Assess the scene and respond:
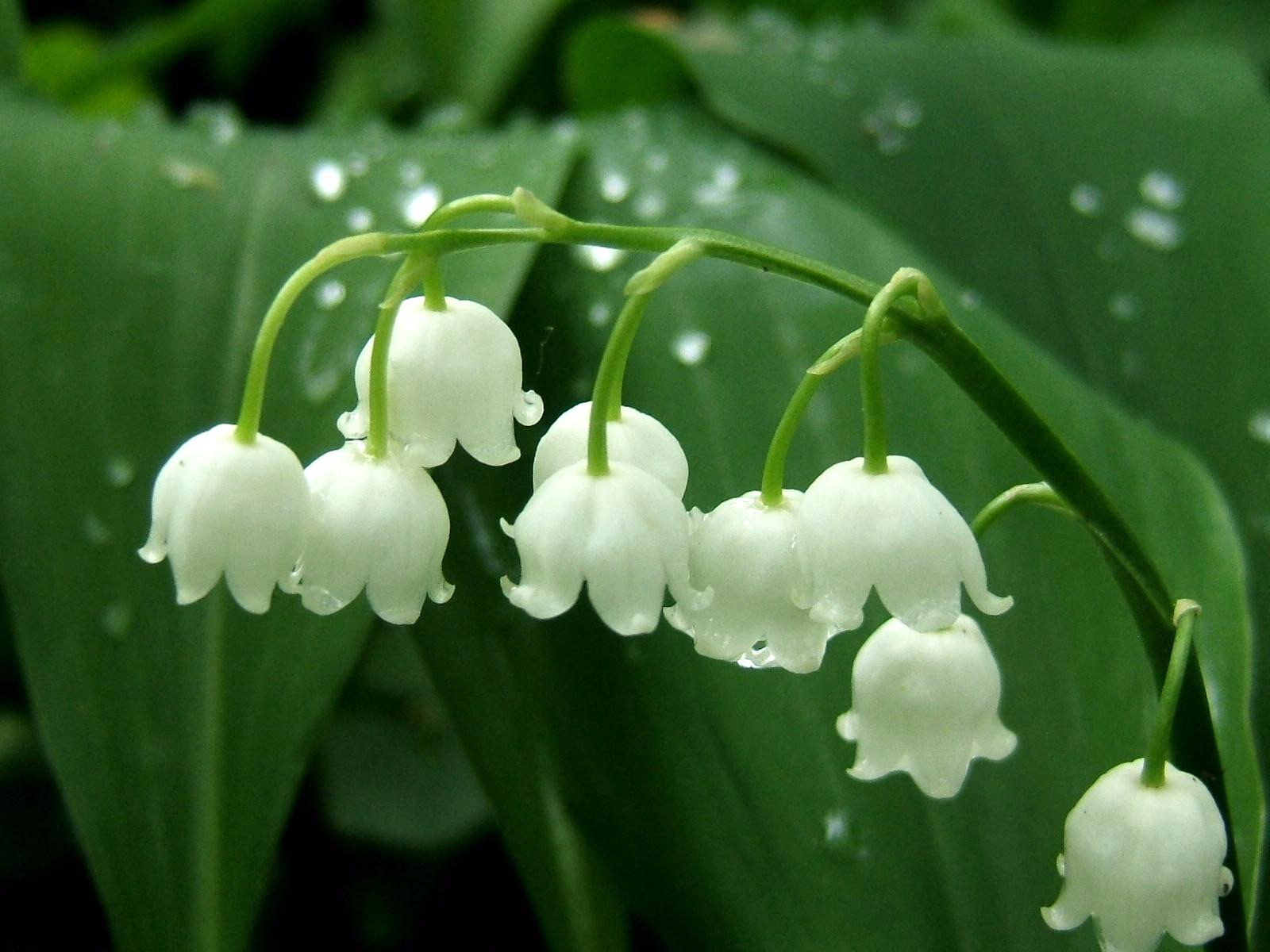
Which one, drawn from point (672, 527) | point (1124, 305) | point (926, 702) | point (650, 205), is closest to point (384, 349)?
point (672, 527)

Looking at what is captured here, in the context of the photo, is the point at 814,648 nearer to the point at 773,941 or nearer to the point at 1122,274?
the point at 773,941

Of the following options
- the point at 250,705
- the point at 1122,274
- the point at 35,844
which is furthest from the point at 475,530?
the point at 35,844

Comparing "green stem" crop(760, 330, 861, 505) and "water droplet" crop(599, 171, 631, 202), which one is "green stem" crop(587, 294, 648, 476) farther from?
"water droplet" crop(599, 171, 631, 202)

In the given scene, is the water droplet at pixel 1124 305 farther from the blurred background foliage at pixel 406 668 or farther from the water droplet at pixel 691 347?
the water droplet at pixel 691 347

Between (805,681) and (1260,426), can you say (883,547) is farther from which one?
(1260,426)

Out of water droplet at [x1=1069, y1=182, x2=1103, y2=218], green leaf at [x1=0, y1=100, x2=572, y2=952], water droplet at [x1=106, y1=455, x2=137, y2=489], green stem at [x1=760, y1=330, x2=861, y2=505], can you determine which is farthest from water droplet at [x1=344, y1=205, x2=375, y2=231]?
water droplet at [x1=1069, y1=182, x2=1103, y2=218]

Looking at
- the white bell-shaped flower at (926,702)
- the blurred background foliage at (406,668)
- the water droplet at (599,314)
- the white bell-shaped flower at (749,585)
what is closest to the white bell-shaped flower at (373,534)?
the white bell-shaped flower at (749,585)
